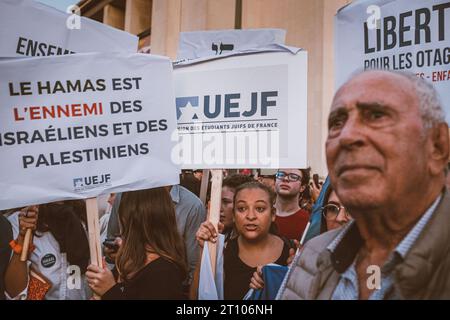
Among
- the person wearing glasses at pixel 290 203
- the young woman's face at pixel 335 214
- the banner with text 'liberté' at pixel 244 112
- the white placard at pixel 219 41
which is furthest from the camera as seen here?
the white placard at pixel 219 41

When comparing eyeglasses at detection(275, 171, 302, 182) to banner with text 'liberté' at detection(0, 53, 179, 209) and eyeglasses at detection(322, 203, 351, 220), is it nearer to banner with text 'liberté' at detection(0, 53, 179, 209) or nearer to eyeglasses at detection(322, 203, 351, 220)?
eyeglasses at detection(322, 203, 351, 220)

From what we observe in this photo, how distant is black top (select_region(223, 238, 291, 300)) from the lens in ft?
8.86

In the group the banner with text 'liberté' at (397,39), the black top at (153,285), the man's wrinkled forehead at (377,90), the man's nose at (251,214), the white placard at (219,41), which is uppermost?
the white placard at (219,41)

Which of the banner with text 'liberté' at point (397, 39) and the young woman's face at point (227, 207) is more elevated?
the banner with text 'liberté' at point (397, 39)

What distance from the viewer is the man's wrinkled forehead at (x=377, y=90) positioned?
211 cm

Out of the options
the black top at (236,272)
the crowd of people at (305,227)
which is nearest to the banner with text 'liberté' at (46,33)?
the crowd of people at (305,227)

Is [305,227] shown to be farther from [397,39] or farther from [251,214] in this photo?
[397,39]

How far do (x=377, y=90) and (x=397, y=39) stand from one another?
1.70ft

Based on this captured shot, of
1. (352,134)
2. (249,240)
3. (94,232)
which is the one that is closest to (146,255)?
(94,232)

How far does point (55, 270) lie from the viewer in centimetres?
300

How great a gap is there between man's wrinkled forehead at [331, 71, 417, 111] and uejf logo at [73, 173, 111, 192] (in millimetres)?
1447

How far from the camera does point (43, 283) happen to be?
9.78ft

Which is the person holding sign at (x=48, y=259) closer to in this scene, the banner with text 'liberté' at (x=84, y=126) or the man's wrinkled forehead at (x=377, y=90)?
the banner with text 'liberté' at (x=84, y=126)

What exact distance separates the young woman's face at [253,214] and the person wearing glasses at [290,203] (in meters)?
0.15
